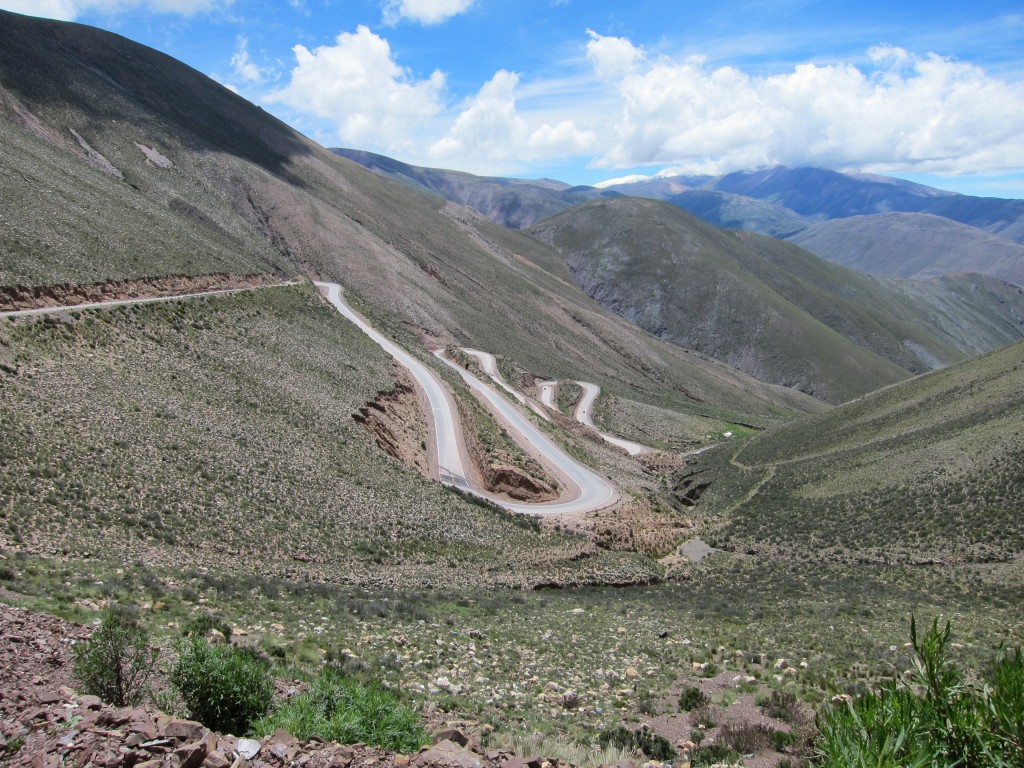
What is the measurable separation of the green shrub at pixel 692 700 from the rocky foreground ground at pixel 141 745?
4957mm

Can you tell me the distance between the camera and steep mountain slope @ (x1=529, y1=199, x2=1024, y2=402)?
14175cm

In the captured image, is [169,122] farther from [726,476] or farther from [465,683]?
[465,683]

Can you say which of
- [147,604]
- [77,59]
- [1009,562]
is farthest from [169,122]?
[1009,562]

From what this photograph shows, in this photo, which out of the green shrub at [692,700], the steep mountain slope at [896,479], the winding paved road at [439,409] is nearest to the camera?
the green shrub at [692,700]

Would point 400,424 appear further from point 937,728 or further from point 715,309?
point 715,309

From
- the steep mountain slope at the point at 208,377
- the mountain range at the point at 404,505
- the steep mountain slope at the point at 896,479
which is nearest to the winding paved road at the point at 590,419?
the mountain range at the point at 404,505

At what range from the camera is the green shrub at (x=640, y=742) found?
9438 millimetres

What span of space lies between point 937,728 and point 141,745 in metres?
7.09

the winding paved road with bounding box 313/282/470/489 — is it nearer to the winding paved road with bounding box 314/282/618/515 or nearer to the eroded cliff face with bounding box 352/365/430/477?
the winding paved road with bounding box 314/282/618/515

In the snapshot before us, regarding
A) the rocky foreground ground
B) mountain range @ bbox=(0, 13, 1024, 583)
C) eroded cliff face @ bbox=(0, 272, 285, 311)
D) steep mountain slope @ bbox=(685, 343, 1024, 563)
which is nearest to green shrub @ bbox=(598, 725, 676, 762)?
the rocky foreground ground

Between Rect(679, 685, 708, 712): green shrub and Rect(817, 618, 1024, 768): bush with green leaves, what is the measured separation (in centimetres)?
556

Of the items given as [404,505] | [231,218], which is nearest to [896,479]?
[404,505]

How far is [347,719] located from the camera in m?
7.91

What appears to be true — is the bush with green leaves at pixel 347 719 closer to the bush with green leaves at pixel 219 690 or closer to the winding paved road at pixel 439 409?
the bush with green leaves at pixel 219 690
